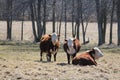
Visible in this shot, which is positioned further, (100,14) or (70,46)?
(100,14)

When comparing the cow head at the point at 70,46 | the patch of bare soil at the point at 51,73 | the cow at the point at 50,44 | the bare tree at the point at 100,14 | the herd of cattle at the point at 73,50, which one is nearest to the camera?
the patch of bare soil at the point at 51,73

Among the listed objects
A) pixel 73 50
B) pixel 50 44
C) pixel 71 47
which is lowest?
pixel 73 50

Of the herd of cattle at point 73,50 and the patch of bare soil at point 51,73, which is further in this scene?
the herd of cattle at point 73,50

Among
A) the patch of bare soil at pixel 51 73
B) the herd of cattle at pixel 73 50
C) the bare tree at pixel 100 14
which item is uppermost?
the bare tree at pixel 100 14

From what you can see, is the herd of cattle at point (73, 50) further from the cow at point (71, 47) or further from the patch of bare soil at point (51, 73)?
the patch of bare soil at point (51, 73)

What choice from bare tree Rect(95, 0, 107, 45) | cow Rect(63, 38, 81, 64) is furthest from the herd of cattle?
bare tree Rect(95, 0, 107, 45)

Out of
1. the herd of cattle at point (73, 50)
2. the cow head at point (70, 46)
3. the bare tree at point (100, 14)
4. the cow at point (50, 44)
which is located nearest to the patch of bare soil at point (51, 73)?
the herd of cattle at point (73, 50)

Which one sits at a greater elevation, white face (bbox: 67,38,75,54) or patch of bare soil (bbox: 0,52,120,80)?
white face (bbox: 67,38,75,54)

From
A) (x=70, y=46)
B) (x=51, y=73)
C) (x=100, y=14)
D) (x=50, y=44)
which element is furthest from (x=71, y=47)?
(x=100, y=14)

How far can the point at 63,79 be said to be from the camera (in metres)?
14.0

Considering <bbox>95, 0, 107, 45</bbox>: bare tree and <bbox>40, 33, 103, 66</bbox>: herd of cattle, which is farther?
<bbox>95, 0, 107, 45</bbox>: bare tree

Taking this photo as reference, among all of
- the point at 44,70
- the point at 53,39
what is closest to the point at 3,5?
the point at 53,39

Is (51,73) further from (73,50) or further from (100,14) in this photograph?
(100,14)

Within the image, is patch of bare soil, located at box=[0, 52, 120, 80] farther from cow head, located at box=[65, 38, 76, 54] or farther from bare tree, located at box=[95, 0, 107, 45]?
bare tree, located at box=[95, 0, 107, 45]
